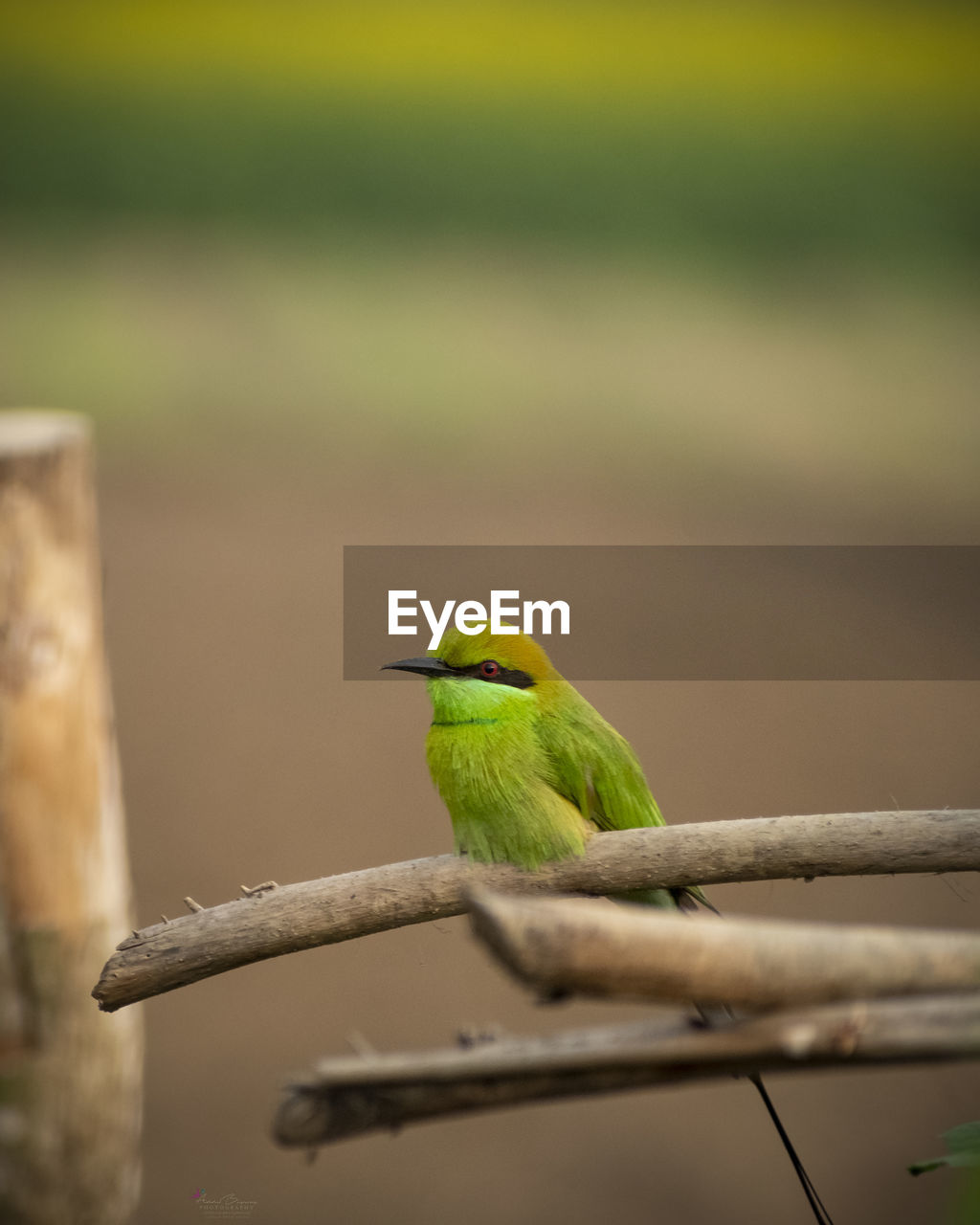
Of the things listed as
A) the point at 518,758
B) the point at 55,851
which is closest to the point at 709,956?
the point at 518,758

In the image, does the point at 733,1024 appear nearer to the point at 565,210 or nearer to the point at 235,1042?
the point at 235,1042

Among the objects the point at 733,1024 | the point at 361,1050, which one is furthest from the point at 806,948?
the point at 361,1050

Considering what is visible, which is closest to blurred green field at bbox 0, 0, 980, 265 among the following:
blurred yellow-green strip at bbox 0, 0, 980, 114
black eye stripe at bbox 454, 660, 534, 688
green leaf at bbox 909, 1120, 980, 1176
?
blurred yellow-green strip at bbox 0, 0, 980, 114

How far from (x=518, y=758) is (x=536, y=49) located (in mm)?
3452

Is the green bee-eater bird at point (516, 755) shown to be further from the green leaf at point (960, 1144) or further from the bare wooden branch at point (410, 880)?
the green leaf at point (960, 1144)

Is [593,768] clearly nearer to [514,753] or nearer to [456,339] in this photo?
[514,753]

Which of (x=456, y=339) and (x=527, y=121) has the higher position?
(x=527, y=121)

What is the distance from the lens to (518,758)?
1.48m

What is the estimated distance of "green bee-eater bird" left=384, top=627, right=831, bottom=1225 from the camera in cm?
144

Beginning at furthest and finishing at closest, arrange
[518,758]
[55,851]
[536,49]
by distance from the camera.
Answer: [536,49] → [55,851] → [518,758]

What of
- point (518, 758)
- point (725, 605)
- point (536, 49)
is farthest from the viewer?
point (536, 49)

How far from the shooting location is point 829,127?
4.15 metres

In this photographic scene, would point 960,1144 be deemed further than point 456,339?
No

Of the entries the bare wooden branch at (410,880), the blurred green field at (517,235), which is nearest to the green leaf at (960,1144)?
the bare wooden branch at (410,880)
